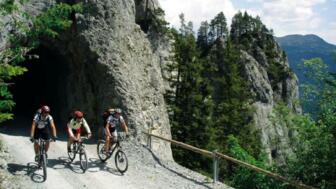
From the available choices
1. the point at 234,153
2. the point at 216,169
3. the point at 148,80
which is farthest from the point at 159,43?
the point at 216,169

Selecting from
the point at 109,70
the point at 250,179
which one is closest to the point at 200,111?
the point at 109,70

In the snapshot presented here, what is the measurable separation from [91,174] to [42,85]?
2103 cm

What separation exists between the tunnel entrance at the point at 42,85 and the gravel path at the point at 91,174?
930 centimetres

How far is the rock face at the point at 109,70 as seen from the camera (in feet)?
79.2

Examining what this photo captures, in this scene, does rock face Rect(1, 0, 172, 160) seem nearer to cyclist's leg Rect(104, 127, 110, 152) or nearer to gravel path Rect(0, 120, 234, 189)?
gravel path Rect(0, 120, 234, 189)

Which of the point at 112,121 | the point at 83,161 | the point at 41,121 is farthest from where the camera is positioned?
the point at 112,121

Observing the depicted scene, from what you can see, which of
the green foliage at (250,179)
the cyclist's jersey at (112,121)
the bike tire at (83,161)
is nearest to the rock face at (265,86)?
the green foliage at (250,179)

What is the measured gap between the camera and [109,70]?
24.2 m

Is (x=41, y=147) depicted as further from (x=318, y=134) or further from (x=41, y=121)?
(x=318, y=134)

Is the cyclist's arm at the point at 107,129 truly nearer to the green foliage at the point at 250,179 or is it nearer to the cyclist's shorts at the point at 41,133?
the cyclist's shorts at the point at 41,133

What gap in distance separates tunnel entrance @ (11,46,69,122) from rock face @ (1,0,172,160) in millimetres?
1349

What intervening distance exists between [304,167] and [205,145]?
23.1 meters

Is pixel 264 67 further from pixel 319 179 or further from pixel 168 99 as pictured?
pixel 319 179

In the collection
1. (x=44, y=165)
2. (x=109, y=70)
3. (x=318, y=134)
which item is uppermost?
(x=109, y=70)
